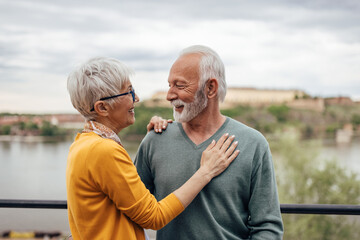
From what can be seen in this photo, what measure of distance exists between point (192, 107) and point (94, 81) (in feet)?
1.42

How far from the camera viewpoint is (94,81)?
1.04m

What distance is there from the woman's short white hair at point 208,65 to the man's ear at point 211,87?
17mm

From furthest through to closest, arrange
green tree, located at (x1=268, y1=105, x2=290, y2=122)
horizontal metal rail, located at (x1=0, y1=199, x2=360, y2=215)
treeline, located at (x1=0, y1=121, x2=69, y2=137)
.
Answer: green tree, located at (x1=268, y1=105, x2=290, y2=122) < treeline, located at (x1=0, y1=121, x2=69, y2=137) < horizontal metal rail, located at (x1=0, y1=199, x2=360, y2=215)

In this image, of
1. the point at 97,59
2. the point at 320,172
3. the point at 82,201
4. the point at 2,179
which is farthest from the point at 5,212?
the point at 2,179

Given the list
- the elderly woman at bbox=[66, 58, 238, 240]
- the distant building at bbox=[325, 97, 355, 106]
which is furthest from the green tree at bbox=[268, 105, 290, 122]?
the elderly woman at bbox=[66, 58, 238, 240]

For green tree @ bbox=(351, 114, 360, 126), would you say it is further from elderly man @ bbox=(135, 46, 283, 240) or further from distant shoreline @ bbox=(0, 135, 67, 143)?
elderly man @ bbox=(135, 46, 283, 240)

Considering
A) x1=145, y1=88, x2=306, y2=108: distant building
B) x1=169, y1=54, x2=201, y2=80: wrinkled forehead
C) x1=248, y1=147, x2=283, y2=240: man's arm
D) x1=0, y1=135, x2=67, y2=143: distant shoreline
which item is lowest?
x1=0, y1=135, x2=67, y2=143: distant shoreline

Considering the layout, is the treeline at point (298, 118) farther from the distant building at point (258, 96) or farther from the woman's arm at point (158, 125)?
the woman's arm at point (158, 125)

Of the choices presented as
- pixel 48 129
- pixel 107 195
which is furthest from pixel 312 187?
pixel 48 129

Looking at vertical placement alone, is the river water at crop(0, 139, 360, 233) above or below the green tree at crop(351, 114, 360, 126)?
below

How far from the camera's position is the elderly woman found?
0.98 metres

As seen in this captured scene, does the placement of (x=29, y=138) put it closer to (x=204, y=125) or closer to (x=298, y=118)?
(x=298, y=118)

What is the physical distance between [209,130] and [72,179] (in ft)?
1.92

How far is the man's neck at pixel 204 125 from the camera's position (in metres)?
1.37
